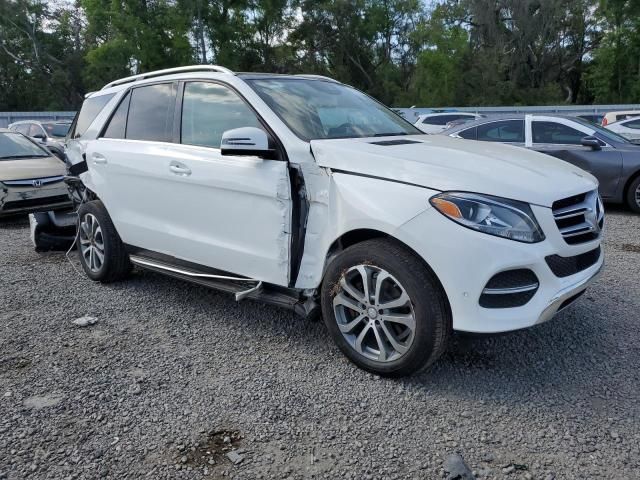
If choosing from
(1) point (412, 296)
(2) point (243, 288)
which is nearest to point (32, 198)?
(2) point (243, 288)

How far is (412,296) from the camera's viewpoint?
9.47ft

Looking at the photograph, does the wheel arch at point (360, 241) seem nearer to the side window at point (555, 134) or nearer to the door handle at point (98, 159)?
the door handle at point (98, 159)

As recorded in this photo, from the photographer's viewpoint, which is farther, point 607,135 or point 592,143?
point 607,135

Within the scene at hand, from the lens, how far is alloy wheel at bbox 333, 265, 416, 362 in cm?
300

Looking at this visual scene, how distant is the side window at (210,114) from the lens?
3.70 meters

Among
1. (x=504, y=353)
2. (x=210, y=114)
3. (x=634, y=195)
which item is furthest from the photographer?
(x=634, y=195)

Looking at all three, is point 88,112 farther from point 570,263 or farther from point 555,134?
point 555,134

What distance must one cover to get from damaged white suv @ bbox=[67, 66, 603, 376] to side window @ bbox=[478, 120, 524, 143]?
4.70 metres

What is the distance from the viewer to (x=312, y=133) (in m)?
3.47

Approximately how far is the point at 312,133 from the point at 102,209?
238cm

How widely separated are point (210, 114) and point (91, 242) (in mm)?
1965

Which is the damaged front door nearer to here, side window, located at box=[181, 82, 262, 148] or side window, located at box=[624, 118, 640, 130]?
side window, located at box=[181, 82, 262, 148]

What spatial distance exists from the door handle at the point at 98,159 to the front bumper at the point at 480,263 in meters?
2.97

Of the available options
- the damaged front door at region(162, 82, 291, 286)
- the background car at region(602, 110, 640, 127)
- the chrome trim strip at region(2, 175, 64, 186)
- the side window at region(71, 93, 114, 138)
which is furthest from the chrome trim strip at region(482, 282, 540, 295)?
the background car at region(602, 110, 640, 127)
